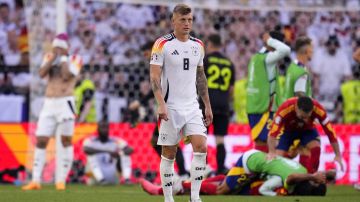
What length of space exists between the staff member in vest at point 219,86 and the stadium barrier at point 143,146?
4.83 ft

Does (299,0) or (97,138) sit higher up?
(299,0)

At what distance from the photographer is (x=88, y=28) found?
757 inches

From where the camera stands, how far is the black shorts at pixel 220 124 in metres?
15.1

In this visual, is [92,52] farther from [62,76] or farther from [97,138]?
[62,76]

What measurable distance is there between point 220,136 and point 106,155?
8.01ft

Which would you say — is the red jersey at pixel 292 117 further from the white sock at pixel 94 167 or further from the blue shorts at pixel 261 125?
the white sock at pixel 94 167

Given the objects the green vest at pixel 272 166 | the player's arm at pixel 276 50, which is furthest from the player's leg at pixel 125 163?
the green vest at pixel 272 166

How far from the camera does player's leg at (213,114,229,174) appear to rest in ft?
49.1

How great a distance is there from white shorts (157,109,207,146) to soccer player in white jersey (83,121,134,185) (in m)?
6.72

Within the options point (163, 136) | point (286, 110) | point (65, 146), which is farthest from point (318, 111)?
point (65, 146)

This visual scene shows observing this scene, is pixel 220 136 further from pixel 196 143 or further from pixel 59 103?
pixel 196 143

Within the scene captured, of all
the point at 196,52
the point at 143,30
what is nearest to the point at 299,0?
the point at 143,30

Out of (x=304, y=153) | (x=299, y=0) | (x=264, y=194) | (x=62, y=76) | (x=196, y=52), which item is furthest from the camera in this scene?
(x=299, y=0)

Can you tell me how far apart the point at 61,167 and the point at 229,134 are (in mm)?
3466
